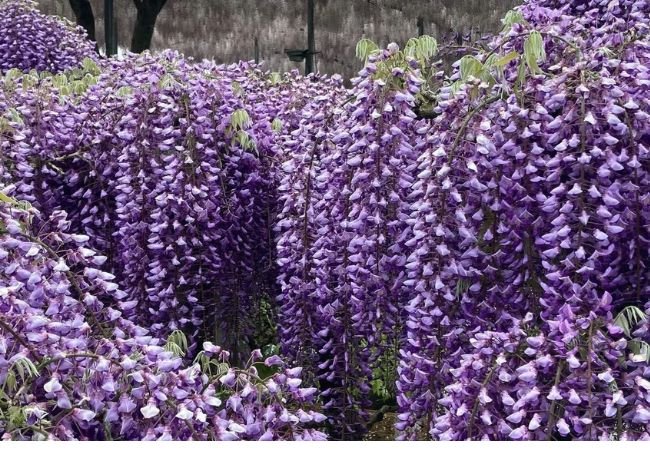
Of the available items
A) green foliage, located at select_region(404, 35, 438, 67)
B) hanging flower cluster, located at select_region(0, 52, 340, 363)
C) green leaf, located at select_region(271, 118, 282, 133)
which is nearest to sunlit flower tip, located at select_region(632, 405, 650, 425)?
green foliage, located at select_region(404, 35, 438, 67)

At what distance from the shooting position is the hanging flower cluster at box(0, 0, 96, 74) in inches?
385

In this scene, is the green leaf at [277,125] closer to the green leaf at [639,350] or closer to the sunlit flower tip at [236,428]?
the green leaf at [639,350]

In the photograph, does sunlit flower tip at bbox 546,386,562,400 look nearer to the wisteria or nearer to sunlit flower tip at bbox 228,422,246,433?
the wisteria

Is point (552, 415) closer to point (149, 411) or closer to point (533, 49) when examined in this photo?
point (149, 411)

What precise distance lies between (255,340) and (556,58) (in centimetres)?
337

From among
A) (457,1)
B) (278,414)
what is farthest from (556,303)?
(457,1)

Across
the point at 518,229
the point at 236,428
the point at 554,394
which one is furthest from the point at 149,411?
the point at 518,229

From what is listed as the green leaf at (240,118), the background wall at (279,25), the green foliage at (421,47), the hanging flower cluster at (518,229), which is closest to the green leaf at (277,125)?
the green leaf at (240,118)

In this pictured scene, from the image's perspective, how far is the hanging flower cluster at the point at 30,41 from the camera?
978 centimetres

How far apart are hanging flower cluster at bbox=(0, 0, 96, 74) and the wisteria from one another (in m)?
4.25

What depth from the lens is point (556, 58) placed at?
347 centimetres

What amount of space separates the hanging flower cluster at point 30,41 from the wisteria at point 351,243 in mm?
4247

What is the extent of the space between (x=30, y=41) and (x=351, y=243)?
6931 millimetres

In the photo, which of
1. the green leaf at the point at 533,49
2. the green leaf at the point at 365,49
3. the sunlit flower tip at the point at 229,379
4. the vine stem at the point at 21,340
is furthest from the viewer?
the green leaf at the point at 365,49
